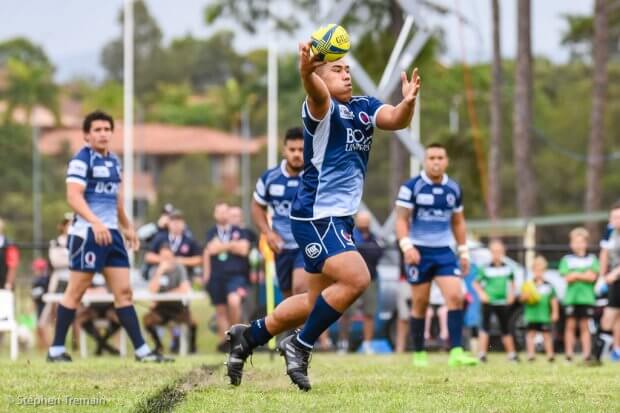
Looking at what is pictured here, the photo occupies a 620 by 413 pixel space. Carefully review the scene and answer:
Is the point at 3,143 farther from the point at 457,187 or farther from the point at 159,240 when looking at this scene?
the point at 457,187

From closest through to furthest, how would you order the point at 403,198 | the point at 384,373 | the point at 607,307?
the point at 384,373
the point at 403,198
the point at 607,307

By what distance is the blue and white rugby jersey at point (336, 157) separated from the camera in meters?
9.03

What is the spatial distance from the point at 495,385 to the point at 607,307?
21.5 ft

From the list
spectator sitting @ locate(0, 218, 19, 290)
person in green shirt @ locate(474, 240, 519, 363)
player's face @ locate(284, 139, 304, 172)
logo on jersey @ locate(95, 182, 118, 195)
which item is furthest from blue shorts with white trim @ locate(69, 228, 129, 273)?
person in green shirt @ locate(474, 240, 519, 363)

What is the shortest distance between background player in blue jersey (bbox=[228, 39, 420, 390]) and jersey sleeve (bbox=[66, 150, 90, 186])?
3.58 meters

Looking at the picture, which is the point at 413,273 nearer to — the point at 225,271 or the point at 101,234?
the point at 101,234

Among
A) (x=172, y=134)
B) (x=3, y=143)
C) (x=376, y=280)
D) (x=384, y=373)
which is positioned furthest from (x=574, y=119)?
(x=384, y=373)

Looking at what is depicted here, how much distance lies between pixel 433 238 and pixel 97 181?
11.1 ft

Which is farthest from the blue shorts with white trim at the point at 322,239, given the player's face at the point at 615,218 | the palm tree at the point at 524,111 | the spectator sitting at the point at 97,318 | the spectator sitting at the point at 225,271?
the palm tree at the point at 524,111

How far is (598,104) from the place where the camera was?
33.5m

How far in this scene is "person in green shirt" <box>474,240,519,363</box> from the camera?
59.4ft

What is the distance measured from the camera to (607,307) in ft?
52.1

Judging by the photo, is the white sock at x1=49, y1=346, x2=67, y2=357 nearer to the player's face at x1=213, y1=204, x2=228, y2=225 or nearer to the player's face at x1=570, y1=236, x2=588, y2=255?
the player's face at x1=213, y1=204, x2=228, y2=225

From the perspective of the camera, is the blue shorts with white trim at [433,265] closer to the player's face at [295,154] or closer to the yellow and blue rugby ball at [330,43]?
the player's face at [295,154]
